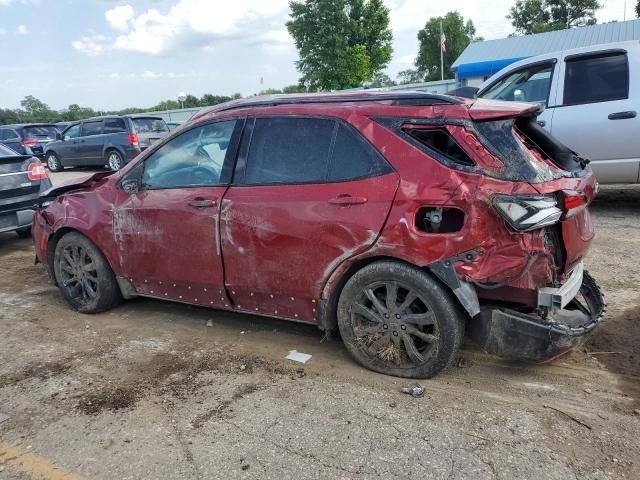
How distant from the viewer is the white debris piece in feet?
11.8

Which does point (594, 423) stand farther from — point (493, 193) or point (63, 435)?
point (63, 435)

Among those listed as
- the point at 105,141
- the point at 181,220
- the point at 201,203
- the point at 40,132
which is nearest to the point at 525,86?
the point at 201,203

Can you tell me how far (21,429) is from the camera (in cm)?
293

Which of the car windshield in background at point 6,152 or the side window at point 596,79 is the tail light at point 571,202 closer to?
the side window at point 596,79

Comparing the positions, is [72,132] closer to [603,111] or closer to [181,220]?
[181,220]

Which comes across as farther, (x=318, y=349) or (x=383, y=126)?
(x=318, y=349)

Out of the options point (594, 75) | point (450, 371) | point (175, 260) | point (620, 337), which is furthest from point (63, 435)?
point (594, 75)

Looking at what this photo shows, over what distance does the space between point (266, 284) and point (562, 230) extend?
1909mm

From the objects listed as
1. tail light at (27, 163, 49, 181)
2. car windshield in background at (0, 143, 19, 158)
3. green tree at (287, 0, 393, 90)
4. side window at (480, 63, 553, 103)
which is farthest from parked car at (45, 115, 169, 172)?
green tree at (287, 0, 393, 90)

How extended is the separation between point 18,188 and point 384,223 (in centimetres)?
583

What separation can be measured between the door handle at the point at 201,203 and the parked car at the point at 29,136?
661 inches

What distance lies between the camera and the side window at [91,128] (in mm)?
Answer: 16688

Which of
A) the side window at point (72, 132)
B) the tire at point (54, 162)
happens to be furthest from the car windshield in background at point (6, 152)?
the tire at point (54, 162)

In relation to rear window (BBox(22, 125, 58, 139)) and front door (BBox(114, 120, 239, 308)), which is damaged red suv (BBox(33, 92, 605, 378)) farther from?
rear window (BBox(22, 125, 58, 139))
